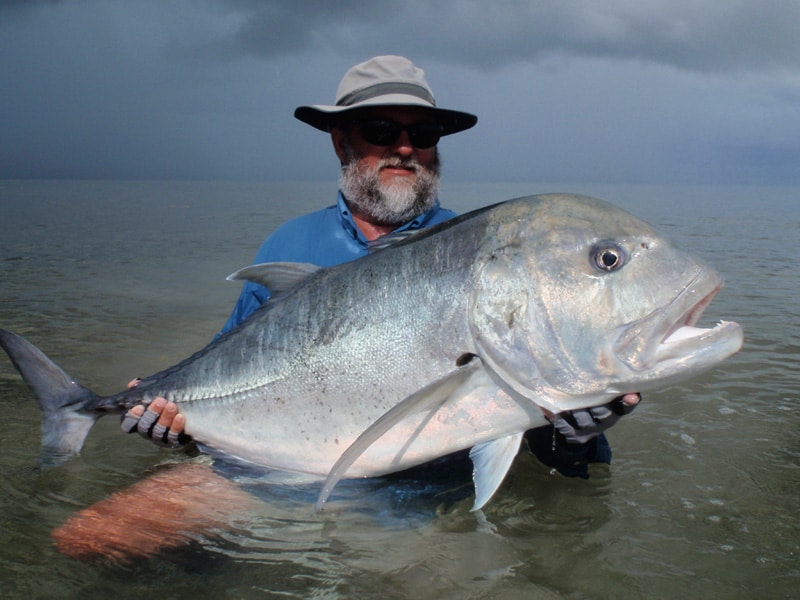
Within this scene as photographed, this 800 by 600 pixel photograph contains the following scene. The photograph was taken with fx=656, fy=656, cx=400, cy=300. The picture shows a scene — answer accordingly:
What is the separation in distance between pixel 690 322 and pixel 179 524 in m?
2.29

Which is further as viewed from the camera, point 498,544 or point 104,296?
point 104,296

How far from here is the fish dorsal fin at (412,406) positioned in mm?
2248

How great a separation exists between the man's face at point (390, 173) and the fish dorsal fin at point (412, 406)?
5.66 feet

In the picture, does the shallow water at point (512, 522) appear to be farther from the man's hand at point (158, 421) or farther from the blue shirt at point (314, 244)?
the blue shirt at point (314, 244)

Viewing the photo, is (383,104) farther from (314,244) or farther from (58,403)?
(58,403)

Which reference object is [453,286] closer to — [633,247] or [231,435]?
[633,247]

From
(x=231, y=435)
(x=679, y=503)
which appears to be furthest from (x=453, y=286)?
(x=679, y=503)

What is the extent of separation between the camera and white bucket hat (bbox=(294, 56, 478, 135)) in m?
3.69

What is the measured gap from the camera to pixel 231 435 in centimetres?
294

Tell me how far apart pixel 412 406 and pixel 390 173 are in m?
1.94

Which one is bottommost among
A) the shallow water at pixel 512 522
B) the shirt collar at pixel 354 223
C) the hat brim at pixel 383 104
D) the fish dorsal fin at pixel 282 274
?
the shallow water at pixel 512 522

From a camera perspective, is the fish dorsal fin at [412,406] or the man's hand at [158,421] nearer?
the fish dorsal fin at [412,406]

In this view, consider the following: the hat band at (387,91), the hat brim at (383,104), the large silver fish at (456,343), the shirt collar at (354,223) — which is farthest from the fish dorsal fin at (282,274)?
the hat band at (387,91)

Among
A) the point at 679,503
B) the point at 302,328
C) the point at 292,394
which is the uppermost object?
the point at 302,328
